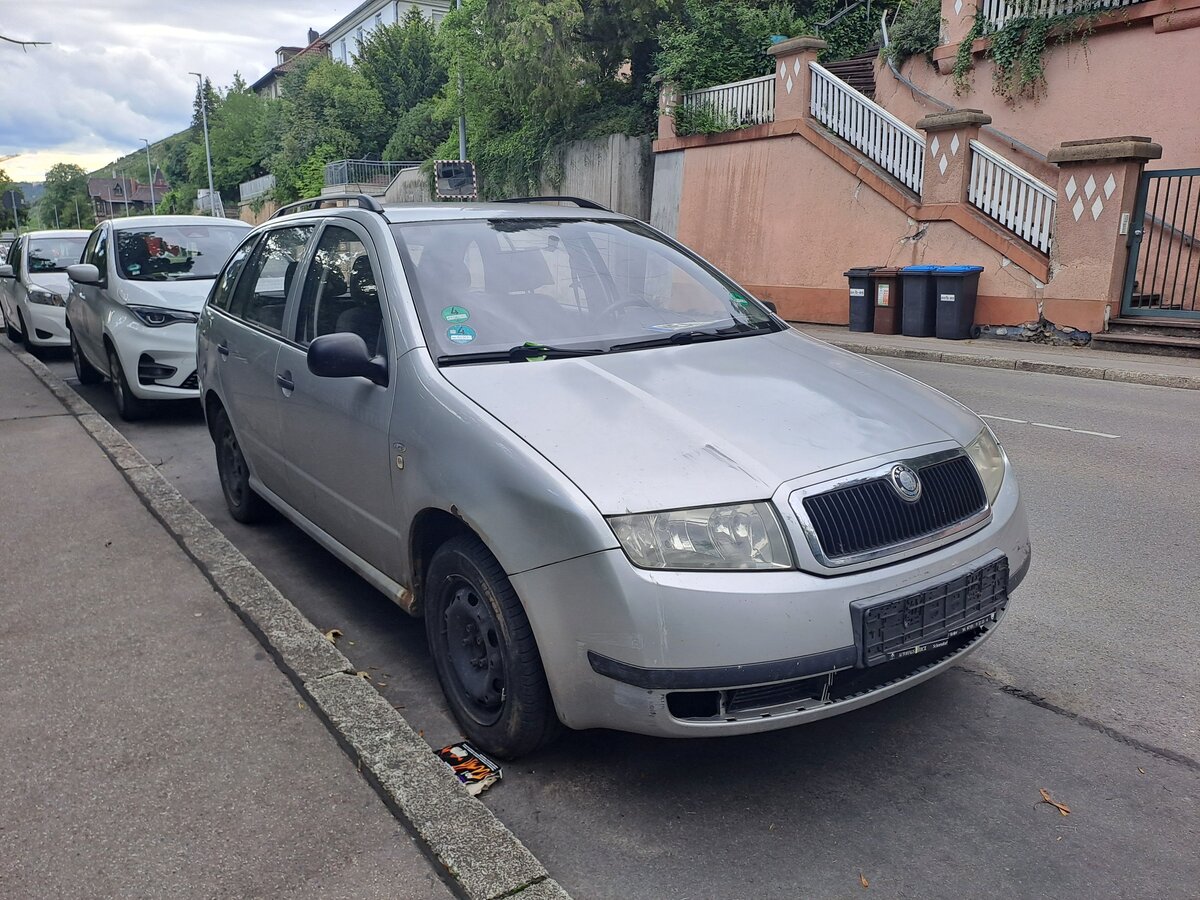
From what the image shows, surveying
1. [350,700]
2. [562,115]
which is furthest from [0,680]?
Answer: [562,115]

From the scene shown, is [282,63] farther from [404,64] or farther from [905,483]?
[905,483]

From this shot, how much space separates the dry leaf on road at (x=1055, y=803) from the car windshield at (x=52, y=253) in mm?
13120

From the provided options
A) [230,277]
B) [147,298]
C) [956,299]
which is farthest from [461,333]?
[956,299]

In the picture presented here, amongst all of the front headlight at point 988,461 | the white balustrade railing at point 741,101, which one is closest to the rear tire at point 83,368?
the front headlight at point 988,461

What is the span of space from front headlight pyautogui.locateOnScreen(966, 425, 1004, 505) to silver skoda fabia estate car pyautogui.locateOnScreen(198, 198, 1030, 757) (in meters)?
0.01

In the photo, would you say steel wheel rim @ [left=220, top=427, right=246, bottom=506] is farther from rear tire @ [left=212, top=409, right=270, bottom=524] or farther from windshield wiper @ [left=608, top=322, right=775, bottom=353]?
windshield wiper @ [left=608, top=322, right=775, bottom=353]

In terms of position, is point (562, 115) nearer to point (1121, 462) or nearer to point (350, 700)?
point (1121, 462)

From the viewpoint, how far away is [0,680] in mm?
3662

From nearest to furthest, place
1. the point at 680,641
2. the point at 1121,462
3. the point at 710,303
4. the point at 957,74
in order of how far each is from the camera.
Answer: the point at 680,641 < the point at 710,303 < the point at 1121,462 < the point at 957,74

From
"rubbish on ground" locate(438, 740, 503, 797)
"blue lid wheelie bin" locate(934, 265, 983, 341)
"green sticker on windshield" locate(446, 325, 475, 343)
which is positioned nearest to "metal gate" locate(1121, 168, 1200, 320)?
"blue lid wheelie bin" locate(934, 265, 983, 341)

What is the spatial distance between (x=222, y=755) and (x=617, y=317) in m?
2.06

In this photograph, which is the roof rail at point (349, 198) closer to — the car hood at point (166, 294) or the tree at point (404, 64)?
the car hood at point (166, 294)

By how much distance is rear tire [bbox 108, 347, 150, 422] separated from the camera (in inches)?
342

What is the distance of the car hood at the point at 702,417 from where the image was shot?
2.66m
